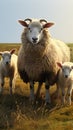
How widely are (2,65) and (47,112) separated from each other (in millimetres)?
3537

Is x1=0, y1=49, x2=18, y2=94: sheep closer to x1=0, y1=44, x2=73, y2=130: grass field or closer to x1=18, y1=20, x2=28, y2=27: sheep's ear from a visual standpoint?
x1=0, y1=44, x2=73, y2=130: grass field

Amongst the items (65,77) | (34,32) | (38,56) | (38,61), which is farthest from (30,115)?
(34,32)

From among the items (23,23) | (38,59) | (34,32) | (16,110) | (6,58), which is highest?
(23,23)

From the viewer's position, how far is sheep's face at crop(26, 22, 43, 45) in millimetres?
14096

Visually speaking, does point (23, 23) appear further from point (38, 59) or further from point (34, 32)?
point (38, 59)

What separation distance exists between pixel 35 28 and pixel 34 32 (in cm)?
27

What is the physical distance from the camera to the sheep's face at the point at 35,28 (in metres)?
14.0

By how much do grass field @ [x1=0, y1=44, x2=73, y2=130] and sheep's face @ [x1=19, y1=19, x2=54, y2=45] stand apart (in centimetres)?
244

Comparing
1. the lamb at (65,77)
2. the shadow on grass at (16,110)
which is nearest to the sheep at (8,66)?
the shadow on grass at (16,110)

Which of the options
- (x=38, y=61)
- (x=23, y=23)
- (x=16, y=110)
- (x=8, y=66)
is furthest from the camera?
(x=8, y=66)

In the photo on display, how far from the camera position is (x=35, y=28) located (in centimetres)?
1452

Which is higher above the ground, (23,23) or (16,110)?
(23,23)

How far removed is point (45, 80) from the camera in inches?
602

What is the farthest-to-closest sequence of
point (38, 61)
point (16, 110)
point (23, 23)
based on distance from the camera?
point (23, 23), point (38, 61), point (16, 110)
